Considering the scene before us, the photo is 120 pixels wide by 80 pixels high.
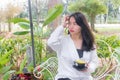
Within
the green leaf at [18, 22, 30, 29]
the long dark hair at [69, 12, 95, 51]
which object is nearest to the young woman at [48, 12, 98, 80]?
the long dark hair at [69, 12, 95, 51]

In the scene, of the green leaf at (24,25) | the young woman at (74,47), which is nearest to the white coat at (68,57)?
the young woman at (74,47)

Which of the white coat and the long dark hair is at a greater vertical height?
the long dark hair

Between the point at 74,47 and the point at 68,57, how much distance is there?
0.27 feet

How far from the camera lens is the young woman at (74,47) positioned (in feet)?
6.00

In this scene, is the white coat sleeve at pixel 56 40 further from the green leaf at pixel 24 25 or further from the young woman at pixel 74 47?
the green leaf at pixel 24 25

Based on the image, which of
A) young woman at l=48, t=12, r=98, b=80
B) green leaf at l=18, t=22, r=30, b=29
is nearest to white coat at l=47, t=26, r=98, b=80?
young woman at l=48, t=12, r=98, b=80

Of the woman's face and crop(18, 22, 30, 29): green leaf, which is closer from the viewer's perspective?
the woman's face

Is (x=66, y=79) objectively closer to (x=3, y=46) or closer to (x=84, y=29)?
(x=84, y=29)

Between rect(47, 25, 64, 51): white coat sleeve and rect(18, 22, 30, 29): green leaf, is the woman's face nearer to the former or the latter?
rect(47, 25, 64, 51): white coat sleeve

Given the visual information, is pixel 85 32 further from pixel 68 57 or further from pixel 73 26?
pixel 68 57

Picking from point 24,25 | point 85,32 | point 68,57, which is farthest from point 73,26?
point 24,25

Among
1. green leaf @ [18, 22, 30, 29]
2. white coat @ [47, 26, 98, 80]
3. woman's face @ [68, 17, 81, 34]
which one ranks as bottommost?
white coat @ [47, 26, 98, 80]

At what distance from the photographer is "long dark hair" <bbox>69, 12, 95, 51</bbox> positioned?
186 centimetres

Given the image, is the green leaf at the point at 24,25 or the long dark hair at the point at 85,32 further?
the green leaf at the point at 24,25
